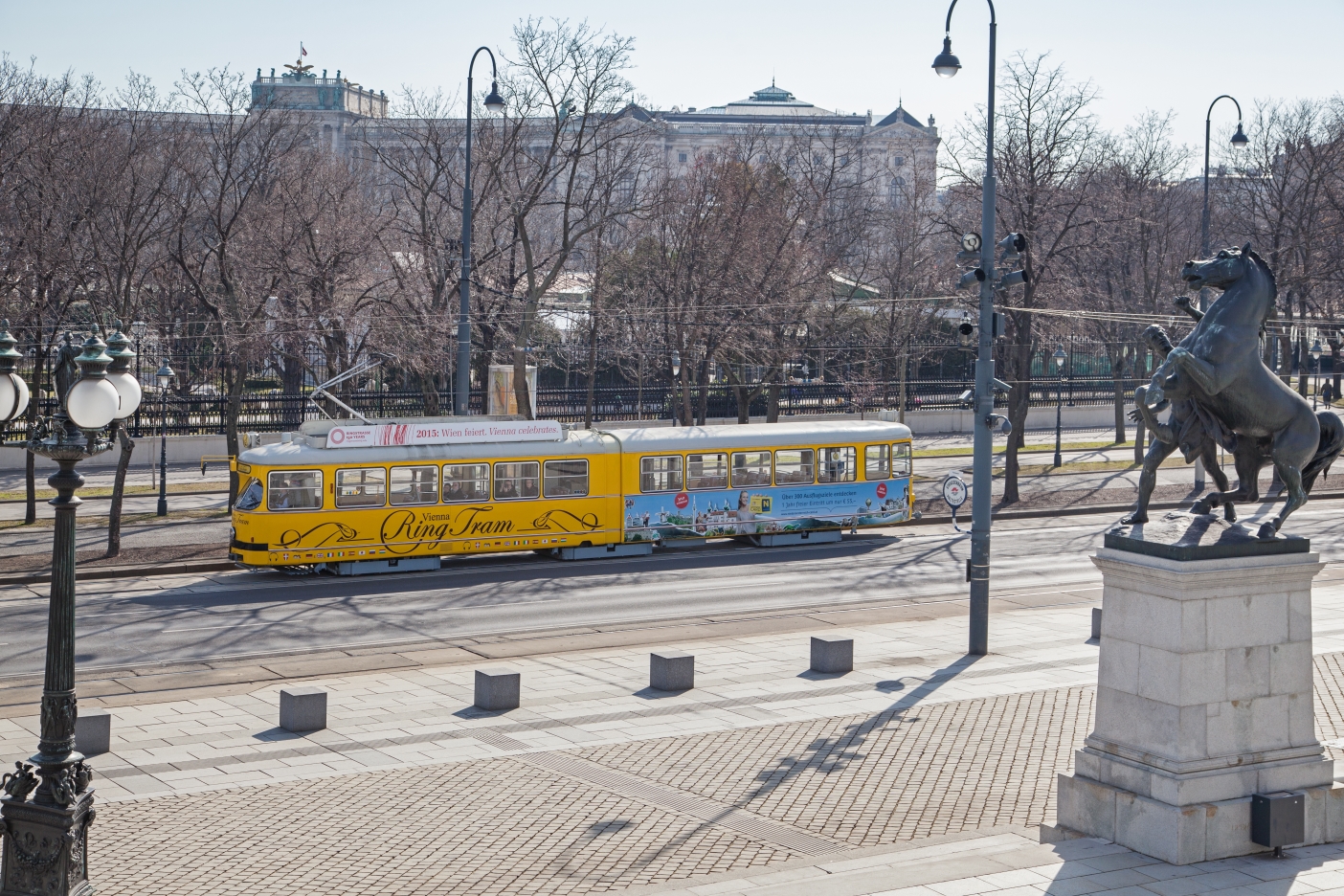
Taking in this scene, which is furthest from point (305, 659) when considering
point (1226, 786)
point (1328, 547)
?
point (1328, 547)

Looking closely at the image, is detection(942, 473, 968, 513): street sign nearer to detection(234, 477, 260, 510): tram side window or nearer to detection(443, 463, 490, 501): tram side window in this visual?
detection(443, 463, 490, 501): tram side window

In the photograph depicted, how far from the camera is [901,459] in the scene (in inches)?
1371

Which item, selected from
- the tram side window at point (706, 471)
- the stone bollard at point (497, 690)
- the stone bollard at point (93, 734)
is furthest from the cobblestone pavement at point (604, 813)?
the tram side window at point (706, 471)

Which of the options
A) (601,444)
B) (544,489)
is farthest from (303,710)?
(601,444)

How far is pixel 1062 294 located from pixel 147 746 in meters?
43.4

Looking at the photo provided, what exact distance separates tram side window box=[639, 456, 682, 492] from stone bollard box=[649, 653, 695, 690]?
13.1 meters

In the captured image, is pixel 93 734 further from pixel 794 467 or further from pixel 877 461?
pixel 877 461

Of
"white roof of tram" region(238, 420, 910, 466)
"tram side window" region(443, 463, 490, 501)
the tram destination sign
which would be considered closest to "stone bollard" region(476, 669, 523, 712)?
"white roof of tram" region(238, 420, 910, 466)

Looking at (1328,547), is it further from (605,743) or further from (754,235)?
(605,743)

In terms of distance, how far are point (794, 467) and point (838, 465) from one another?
1242 millimetres

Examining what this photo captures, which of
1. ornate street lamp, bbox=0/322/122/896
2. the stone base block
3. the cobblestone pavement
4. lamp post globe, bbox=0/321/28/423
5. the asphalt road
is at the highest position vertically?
lamp post globe, bbox=0/321/28/423

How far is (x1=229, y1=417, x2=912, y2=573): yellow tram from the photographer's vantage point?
2825 centimetres

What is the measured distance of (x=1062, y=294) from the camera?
174ft

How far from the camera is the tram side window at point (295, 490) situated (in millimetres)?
27906
